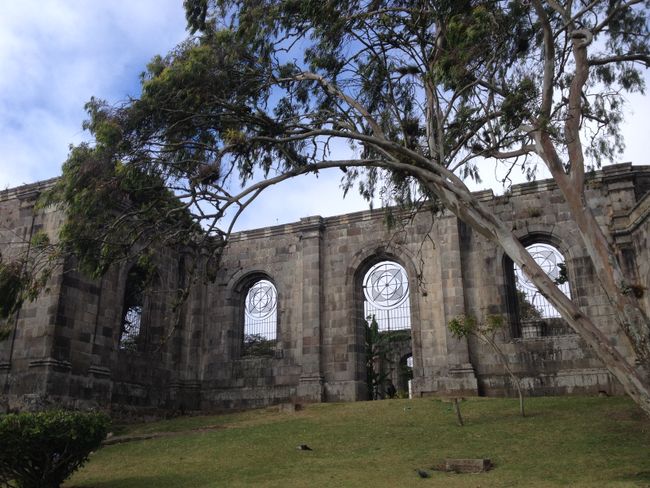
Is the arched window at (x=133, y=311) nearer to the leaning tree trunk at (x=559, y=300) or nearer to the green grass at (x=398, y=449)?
the green grass at (x=398, y=449)

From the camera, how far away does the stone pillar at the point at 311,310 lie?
61.0ft

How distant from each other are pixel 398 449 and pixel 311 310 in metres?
8.73

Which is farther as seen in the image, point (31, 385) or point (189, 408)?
point (189, 408)

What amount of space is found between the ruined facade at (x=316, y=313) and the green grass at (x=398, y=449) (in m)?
2.03

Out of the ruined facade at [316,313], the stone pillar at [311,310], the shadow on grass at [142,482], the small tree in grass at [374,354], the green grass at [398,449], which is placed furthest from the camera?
the small tree in grass at [374,354]

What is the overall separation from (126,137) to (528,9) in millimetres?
7477

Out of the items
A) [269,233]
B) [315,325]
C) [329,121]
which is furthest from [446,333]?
[329,121]

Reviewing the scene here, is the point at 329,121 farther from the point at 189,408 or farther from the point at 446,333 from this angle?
the point at 189,408

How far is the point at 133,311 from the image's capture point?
776 inches

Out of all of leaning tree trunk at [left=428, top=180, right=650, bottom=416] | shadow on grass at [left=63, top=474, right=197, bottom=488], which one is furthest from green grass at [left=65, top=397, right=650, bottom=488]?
leaning tree trunk at [left=428, top=180, right=650, bottom=416]

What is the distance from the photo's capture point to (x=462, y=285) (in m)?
17.8

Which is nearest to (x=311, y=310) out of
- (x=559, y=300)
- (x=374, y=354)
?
(x=374, y=354)

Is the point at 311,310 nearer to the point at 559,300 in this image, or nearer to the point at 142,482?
the point at 142,482

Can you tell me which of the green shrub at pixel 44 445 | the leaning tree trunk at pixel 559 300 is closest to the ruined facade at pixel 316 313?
the leaning tree trunk at pixel 559 300
